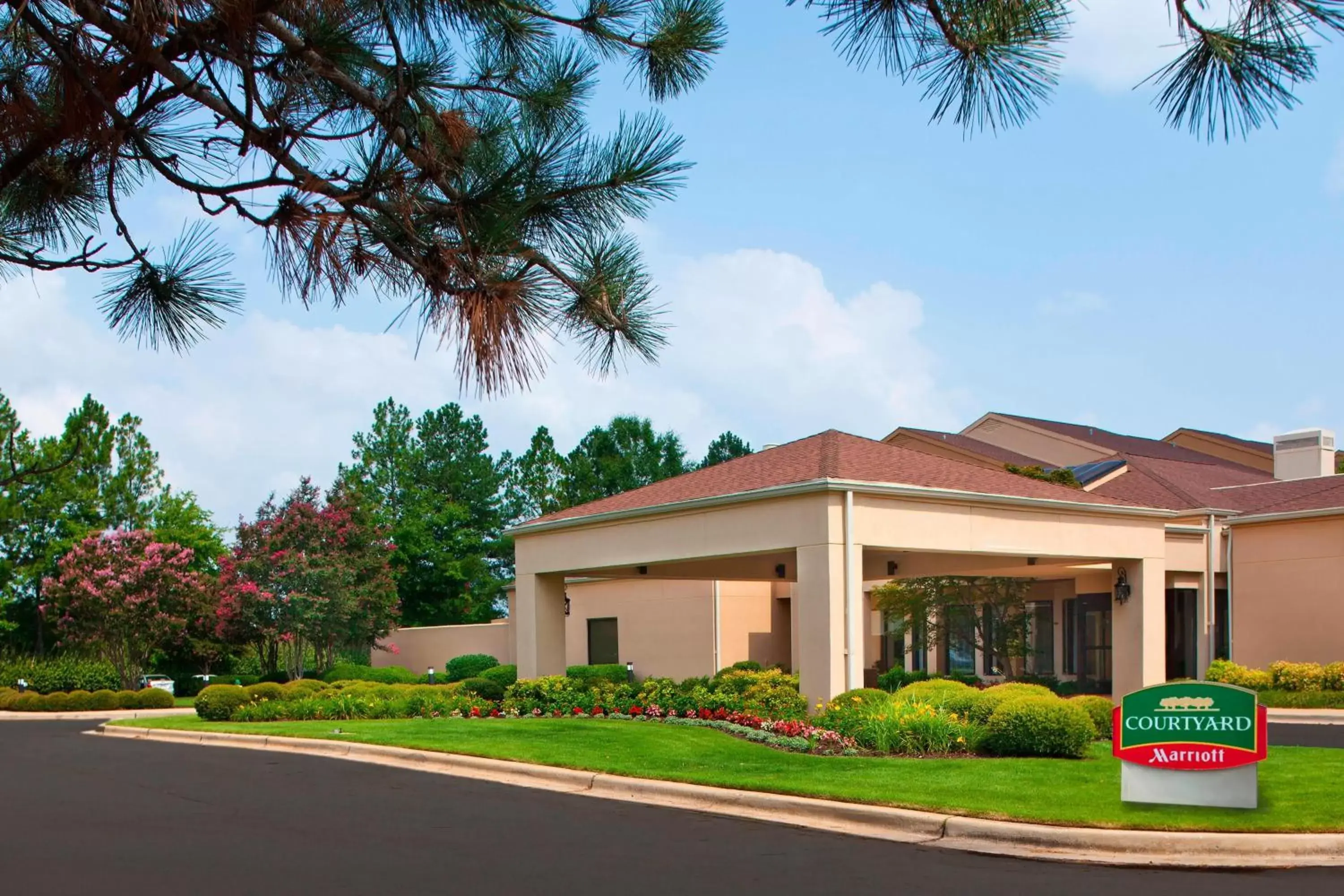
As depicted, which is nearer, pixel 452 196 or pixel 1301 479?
pixel 452 196

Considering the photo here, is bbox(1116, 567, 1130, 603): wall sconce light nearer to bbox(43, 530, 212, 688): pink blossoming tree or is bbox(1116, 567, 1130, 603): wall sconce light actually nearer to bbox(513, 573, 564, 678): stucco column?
bbox(513, 573, 564, 678): stucco column

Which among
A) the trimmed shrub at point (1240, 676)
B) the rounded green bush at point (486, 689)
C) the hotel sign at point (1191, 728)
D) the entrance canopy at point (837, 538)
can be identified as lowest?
the trimmed shrub at point (1240, 676)

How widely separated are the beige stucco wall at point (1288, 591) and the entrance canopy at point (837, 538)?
→ 5.97 metres

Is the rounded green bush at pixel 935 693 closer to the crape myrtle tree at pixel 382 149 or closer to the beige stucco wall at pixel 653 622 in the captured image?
the crape myrtle tree at pixel 382 149

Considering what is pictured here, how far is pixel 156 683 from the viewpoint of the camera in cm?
Result: 3997

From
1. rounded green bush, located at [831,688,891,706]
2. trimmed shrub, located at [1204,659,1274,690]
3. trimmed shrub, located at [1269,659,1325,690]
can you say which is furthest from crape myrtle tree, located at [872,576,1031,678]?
rounded green bush, located at [831,688,891,706]

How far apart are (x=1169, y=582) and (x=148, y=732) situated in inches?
909

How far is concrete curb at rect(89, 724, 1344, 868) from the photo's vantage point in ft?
31.2

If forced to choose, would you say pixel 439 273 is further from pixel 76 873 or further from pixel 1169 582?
pixel 1169 582

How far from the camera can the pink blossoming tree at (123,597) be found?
3619 cm

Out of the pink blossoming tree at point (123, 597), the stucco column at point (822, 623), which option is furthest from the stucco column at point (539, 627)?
the pink blossoming tree at point (123, 597)

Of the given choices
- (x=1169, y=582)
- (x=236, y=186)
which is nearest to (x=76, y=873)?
(x=236, y=186)

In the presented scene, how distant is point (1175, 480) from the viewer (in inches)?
1441

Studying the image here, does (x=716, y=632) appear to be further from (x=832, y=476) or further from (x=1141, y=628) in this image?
(x=832, y=476)
